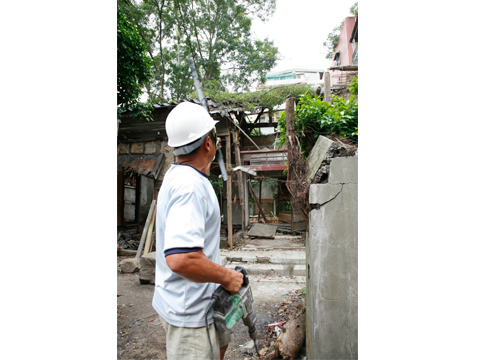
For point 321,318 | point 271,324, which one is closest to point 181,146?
point 321,318

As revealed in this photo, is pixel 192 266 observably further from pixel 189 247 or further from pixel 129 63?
pixel 129 63

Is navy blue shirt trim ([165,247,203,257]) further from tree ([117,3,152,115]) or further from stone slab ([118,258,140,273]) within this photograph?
stone slab ([118,258,140,273])

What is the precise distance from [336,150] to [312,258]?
113 cm

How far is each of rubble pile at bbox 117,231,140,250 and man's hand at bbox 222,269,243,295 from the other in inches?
347

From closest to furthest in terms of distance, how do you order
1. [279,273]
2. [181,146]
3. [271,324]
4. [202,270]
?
[202,270]
[181,146]
[271,324]
[279,273]

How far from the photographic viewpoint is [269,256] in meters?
7.84

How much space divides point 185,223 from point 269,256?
698 centimetres

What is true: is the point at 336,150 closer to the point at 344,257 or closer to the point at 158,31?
the point at 344,257

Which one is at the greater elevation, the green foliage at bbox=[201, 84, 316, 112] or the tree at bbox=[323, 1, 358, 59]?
the tree at bbox=[323, 1, 358, 59]

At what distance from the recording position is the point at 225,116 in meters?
8.92

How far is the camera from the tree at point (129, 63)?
5.50 meters

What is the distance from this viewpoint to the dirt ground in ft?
11.9

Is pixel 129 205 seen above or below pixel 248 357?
above

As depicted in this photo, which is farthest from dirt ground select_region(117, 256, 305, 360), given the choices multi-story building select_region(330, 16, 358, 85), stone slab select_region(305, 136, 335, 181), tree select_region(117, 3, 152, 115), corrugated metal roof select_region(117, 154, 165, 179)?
multi-story building select_region(330, 16, 358, 85)
